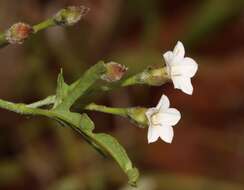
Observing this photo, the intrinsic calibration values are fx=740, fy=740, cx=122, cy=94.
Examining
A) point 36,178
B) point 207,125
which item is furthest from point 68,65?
point 207,125

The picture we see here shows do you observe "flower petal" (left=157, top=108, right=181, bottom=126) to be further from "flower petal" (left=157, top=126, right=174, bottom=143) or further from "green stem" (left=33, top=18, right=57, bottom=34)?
"green stem" (left=33, top=18, right=57, bottom=34)

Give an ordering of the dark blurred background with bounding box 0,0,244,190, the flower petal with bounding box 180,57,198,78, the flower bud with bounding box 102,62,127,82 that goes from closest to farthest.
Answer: the flower bud with bounding box 102,62,127,82, the flower petal with bounding box 180,57,198,78, the dark blurred background with bounding box 0,0,244,190

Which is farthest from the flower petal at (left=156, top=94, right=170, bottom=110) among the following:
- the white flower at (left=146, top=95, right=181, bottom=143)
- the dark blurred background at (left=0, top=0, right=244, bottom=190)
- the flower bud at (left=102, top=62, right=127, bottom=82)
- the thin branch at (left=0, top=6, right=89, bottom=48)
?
the dark blurred background at (left=0, top=0, right=244, bottom=190)

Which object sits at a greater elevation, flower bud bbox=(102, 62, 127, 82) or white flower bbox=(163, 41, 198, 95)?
white flower bbox=(163, 41, 198, 95)

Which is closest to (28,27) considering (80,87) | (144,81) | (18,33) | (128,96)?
(18,33)

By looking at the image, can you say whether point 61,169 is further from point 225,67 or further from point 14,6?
point 225,67

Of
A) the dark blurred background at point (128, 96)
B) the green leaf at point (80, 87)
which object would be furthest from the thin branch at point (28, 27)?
the dark blurred background at point (128, 96)
